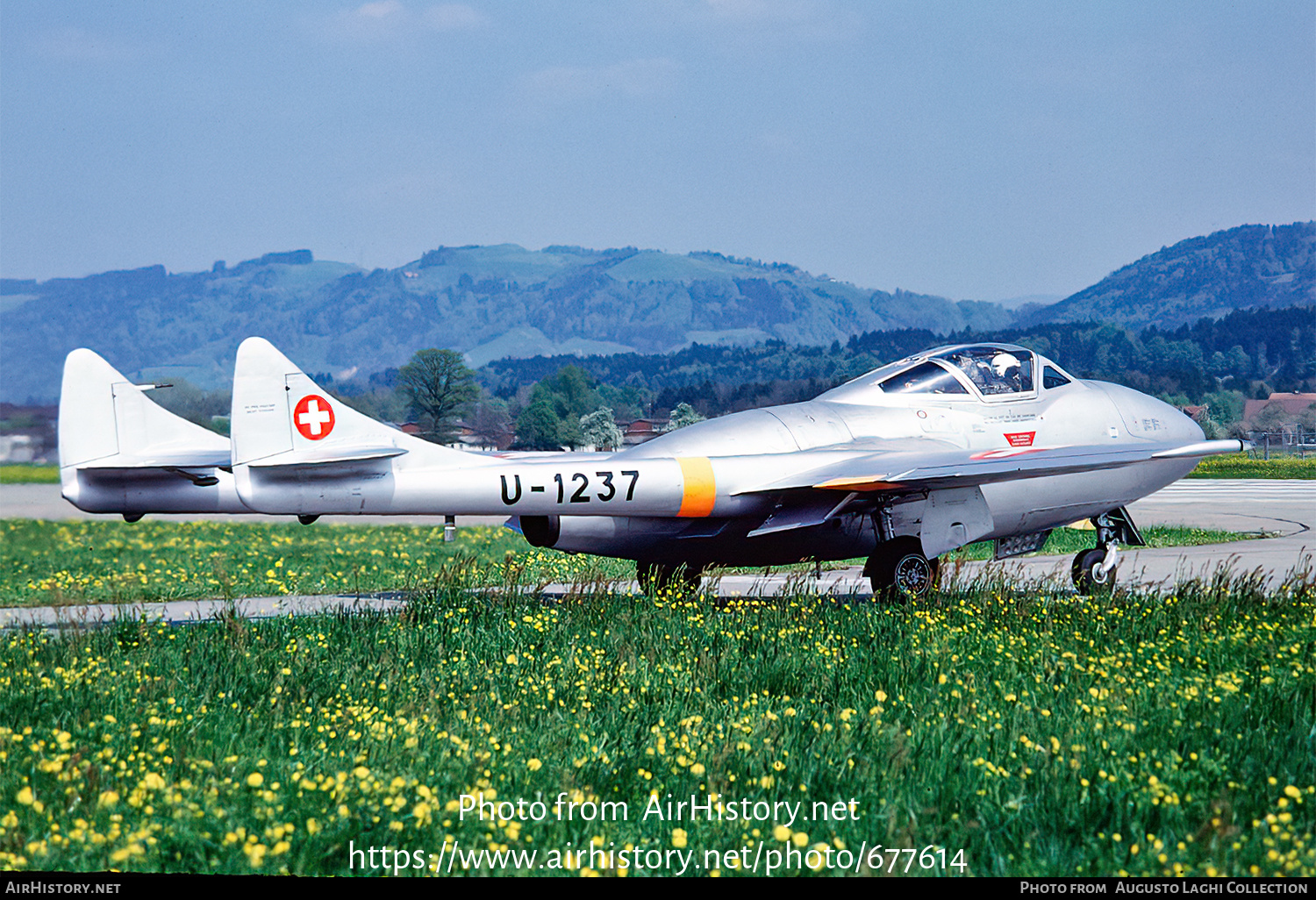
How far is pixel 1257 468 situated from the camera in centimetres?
5584

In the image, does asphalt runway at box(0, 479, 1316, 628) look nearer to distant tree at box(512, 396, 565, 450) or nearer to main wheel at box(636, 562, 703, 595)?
main wheel at box(636, 562, 703, 595)

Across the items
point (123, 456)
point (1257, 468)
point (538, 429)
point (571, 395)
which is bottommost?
point (1257, 468)

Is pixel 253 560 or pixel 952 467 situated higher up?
pixel 952 467

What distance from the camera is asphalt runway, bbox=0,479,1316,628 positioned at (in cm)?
1246

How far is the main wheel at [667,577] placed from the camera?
1253 centimetres

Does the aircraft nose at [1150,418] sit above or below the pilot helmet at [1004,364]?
below

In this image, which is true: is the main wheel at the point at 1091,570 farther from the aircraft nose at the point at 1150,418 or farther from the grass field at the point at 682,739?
the grass field at the point at 682,739

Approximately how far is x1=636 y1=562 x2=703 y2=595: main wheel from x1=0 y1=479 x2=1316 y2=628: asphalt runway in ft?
1.60

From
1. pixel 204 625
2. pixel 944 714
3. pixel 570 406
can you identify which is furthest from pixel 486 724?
pixel 570 406

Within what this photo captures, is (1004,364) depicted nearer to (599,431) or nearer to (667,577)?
(667,577)

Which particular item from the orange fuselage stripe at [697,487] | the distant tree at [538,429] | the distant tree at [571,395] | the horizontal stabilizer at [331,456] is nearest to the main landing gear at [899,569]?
the orange fuselage stripe at [697,487]

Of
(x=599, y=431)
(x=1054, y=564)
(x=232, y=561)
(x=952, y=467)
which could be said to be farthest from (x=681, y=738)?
(x=599, y=431)

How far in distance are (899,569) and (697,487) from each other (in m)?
2.61

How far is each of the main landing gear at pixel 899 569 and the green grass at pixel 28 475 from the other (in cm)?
1307
